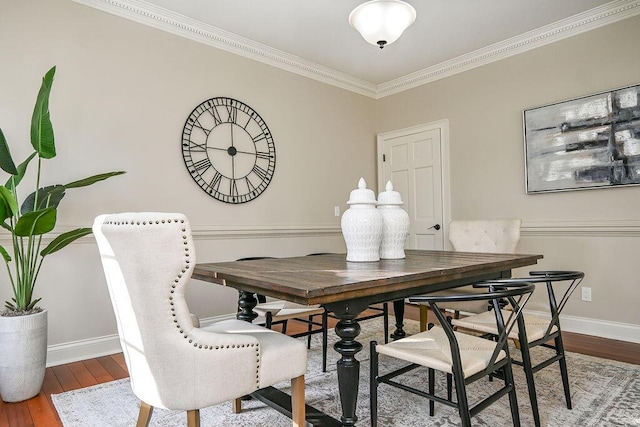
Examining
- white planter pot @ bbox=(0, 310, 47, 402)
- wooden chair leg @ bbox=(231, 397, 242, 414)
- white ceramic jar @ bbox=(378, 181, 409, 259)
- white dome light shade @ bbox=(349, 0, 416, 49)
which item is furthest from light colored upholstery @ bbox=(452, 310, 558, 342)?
white planter pot @ bbox=(0, 310, 47, 402)

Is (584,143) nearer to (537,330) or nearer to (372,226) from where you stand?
(537,330)

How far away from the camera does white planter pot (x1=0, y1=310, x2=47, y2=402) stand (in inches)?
81.4

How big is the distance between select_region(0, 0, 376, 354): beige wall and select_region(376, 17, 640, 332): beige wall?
1.58 m

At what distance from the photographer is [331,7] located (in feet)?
10.0

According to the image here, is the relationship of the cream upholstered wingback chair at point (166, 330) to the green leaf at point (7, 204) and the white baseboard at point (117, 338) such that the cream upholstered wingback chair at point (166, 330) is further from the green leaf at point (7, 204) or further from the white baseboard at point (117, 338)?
the white baseboard at point (117, 338)

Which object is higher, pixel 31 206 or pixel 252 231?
pixel 31 206

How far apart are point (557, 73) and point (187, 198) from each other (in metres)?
3.37

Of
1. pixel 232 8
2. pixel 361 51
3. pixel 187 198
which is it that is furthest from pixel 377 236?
pixel 361 51

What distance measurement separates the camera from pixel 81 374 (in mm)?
2496

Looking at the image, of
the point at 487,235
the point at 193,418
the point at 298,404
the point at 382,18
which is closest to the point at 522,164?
the point at 487,235

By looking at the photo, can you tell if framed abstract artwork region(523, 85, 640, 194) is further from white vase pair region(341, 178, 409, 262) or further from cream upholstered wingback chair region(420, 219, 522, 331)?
white vase pair region(341, 178, 409, 262)

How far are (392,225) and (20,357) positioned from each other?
2.10 meters

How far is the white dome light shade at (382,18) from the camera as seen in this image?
2320mm

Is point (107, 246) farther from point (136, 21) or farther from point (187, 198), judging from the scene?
point (136, 21)
